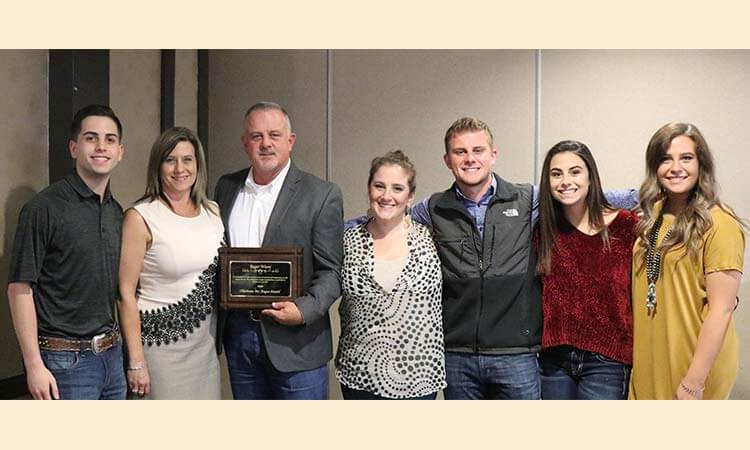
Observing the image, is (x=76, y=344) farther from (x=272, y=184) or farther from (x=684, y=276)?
(x=684, y=276)

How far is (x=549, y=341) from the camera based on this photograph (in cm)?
296

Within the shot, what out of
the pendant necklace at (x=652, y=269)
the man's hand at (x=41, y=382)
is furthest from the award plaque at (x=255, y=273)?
the pendant necklace at (x=652, y=269)

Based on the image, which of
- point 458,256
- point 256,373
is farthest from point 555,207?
point 256,373

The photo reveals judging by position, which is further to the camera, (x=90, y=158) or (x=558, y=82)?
(x=558, y=82)

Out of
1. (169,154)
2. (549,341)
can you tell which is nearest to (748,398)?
(549,341)

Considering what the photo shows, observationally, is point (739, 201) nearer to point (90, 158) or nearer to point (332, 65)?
Answer: point (332, 65)

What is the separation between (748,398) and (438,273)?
2.29m

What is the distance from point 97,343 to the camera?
9.34ft

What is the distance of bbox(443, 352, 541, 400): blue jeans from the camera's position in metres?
2.97

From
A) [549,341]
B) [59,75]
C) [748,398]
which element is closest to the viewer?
[549,341]

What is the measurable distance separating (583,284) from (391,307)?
28.8 inches

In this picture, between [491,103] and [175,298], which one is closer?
[175,298]

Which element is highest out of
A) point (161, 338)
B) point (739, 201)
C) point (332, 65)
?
point (332, 65)

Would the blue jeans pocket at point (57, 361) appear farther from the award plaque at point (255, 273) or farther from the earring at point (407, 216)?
the earring at point (407, 216)
